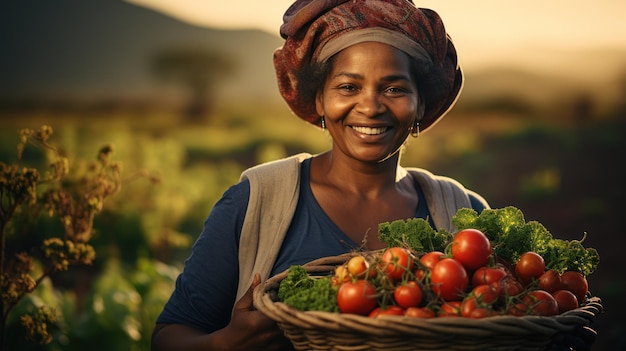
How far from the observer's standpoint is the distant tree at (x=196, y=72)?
26.7 ft

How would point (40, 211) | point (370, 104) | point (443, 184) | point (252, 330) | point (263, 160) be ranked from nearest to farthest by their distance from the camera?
point (252, 330) < point (370, 104) < point (443, 184) < point (40, 211) < point (263, 160)

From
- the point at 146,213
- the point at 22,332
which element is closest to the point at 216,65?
the point at 146,213

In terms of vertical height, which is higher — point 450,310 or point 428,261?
point 428,261

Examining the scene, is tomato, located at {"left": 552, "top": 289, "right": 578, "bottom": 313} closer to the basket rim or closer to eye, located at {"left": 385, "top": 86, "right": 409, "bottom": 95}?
the basket rim

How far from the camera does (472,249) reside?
2453 millimetres

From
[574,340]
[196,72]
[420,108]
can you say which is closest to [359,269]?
[574,340]

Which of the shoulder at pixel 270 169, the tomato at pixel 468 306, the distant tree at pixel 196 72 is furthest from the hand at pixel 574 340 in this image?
the distant tree at pixel 196 72

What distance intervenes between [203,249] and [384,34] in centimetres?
100

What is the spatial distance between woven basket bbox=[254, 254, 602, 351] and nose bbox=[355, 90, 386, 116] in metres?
0.85

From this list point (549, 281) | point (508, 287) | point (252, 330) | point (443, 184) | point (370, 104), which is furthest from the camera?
point (443, 184)

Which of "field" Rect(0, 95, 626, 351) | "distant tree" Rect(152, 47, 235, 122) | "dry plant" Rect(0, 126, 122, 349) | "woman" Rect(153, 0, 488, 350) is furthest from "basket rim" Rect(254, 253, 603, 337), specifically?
"distant tree" Rect(152, 47, 235, 122)

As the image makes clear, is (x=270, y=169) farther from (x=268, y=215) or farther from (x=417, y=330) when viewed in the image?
(x=417, y=330)

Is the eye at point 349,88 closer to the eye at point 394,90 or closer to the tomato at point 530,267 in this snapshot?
the eye at point 394,90

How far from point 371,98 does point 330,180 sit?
1.46 ft
